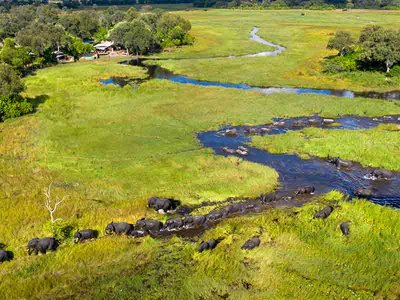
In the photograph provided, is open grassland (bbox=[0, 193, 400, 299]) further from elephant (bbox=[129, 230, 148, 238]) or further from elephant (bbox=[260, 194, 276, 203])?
elephant (bbox=[260, 194, 276, 203])

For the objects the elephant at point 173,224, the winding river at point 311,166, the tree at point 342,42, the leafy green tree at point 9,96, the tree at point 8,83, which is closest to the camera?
the elephant at point 173,224

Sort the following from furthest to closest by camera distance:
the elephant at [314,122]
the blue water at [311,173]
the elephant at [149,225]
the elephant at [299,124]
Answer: the elephant at [314,122], the elephant at [299,124], the blue water at [311,173], the elephant at [149,225]

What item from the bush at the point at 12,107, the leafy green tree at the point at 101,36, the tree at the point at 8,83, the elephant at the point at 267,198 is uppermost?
the leafy green tree at the point at 101,36

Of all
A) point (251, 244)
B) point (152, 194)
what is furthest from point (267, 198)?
point (152, 194)

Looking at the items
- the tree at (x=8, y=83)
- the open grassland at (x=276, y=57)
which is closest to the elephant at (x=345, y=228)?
the tree at (x=8, y=83)

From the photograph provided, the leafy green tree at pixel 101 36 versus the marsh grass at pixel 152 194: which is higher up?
the leafy green tree at pixel 101 36

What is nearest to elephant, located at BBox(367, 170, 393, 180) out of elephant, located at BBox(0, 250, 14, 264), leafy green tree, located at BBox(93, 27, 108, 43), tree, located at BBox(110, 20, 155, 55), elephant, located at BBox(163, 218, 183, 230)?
elephant, located at BBox(163, 218, 183, 230)

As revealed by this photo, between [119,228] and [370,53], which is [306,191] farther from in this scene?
[370,53]

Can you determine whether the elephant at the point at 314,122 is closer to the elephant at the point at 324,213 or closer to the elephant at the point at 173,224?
the elephant at the point at 324,213
